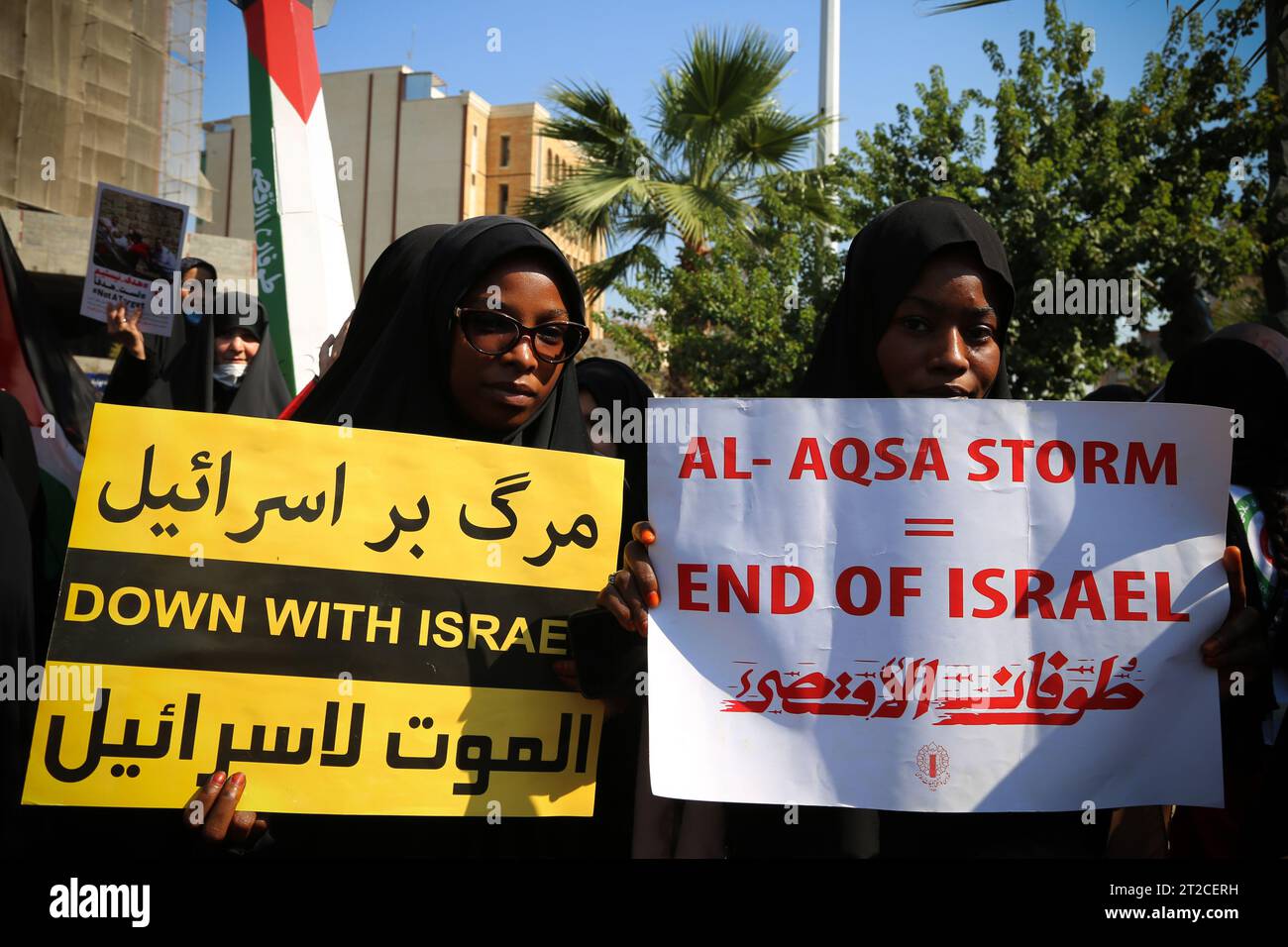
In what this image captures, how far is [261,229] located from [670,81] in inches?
380

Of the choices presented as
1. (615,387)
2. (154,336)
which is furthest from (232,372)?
(615,387)

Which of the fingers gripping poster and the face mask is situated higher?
the face mask

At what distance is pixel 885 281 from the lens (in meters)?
2.00

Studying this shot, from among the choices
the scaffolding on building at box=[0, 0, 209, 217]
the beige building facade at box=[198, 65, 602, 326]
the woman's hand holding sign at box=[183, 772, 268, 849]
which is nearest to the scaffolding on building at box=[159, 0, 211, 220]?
the scaffolding on building at box=[0, 0, 209, 217]

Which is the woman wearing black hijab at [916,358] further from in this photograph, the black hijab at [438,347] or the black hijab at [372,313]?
the black hijab at [372,313]

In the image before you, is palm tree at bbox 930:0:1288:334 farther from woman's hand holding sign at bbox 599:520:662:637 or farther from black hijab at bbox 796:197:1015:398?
woman's hand holding sign at bbox 599:520:662:637

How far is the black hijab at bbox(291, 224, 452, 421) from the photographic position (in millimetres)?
2320

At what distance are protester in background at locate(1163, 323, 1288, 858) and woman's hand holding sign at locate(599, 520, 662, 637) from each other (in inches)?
35.8

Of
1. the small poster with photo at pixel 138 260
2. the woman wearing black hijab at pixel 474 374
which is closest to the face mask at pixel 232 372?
the small poster with photo at pixel 138 260

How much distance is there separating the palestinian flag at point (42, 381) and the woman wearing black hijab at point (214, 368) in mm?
855

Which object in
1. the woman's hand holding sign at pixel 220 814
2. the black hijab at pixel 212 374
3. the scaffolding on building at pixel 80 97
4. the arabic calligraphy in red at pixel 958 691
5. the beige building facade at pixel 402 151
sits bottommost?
the woman's hand holding sign at pixel 220 814

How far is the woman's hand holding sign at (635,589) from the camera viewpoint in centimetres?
179

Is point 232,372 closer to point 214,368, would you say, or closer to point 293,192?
point 214,368
